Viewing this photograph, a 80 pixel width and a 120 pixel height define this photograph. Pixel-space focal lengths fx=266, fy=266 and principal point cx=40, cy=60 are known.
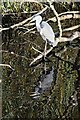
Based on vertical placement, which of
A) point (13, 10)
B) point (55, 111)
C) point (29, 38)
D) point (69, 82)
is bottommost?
point (55, 111)

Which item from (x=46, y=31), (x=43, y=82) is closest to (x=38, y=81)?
(x=43, y=82)

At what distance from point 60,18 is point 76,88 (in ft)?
1.09

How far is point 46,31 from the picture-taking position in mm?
1202

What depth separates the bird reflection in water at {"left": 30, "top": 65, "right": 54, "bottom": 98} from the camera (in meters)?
1.23

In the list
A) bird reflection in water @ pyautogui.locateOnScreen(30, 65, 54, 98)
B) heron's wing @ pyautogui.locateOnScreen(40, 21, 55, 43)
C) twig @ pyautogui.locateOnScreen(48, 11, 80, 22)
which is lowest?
bird reflection in water @ pyautogui.locateOnScreen(30, 65, 54, 98)

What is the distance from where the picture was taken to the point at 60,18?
1206 millimetres

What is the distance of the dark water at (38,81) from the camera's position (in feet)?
3.98

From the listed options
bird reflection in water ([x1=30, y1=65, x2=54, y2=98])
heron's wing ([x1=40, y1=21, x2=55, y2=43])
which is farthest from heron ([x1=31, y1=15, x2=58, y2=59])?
bird reflection in water ([x1=30, y1=65, x2=54, y2=98])

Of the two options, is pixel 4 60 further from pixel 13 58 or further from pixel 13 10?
pixel 13 10

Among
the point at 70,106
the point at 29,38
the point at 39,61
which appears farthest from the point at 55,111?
the point at 29,38

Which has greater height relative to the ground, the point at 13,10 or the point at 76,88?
the point at 13,10

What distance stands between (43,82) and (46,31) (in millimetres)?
235

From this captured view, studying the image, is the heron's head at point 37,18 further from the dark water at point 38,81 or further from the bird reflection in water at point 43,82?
the bird reflection in water at point 43,82

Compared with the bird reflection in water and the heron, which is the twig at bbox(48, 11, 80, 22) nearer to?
the heron
